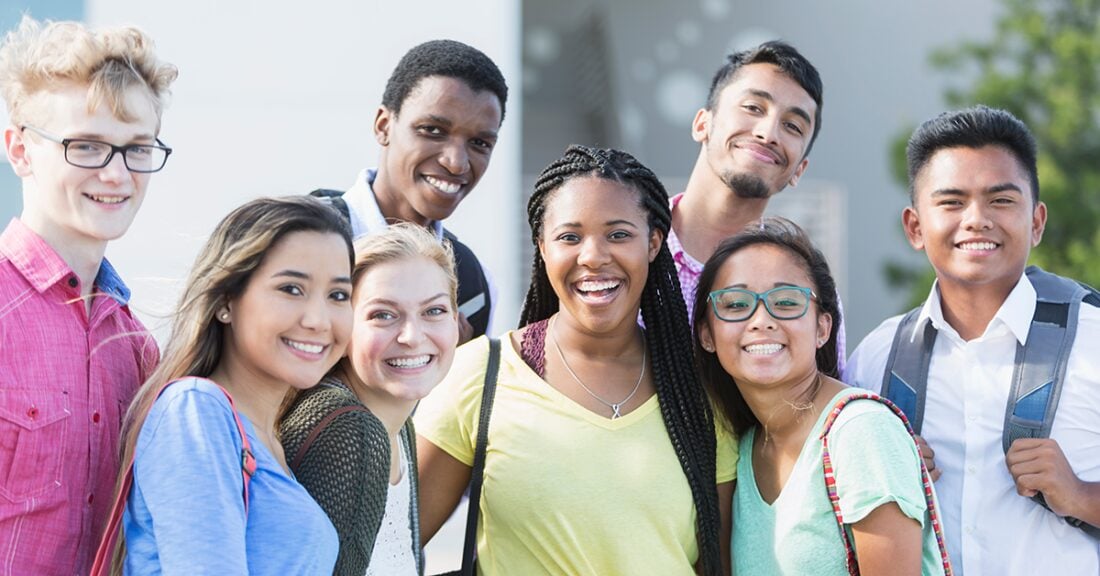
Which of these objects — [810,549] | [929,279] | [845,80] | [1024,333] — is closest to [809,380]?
[810,549]

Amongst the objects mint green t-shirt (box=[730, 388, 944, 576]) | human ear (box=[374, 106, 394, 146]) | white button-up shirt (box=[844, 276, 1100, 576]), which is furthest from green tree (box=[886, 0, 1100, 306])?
mint green t-shirt (box=[730, 388, 944, 576])

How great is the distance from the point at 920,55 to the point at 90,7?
9411mm

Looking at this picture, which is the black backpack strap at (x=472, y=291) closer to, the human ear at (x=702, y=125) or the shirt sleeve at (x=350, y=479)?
the human ear at (x=702, y=125)

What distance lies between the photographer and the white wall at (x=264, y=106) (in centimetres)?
710

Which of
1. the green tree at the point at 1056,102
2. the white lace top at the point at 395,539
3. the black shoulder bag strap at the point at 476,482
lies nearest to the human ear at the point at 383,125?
the black shoulder bag strap at the point at 476,482

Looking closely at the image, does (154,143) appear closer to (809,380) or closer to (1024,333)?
(809,380)

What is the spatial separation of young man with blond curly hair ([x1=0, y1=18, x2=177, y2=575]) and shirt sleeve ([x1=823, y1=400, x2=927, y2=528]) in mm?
1646

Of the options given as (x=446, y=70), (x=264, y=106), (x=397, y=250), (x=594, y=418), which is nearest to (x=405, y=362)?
(x=397, y=250)

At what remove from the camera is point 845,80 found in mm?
13484

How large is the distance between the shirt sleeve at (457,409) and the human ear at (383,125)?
1.18 m

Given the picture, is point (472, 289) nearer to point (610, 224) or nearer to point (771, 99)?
point (610, 224)

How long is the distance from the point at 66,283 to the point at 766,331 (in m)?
1.69

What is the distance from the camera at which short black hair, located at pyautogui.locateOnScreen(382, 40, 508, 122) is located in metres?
3.98

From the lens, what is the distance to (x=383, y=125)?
4168 millimetres
